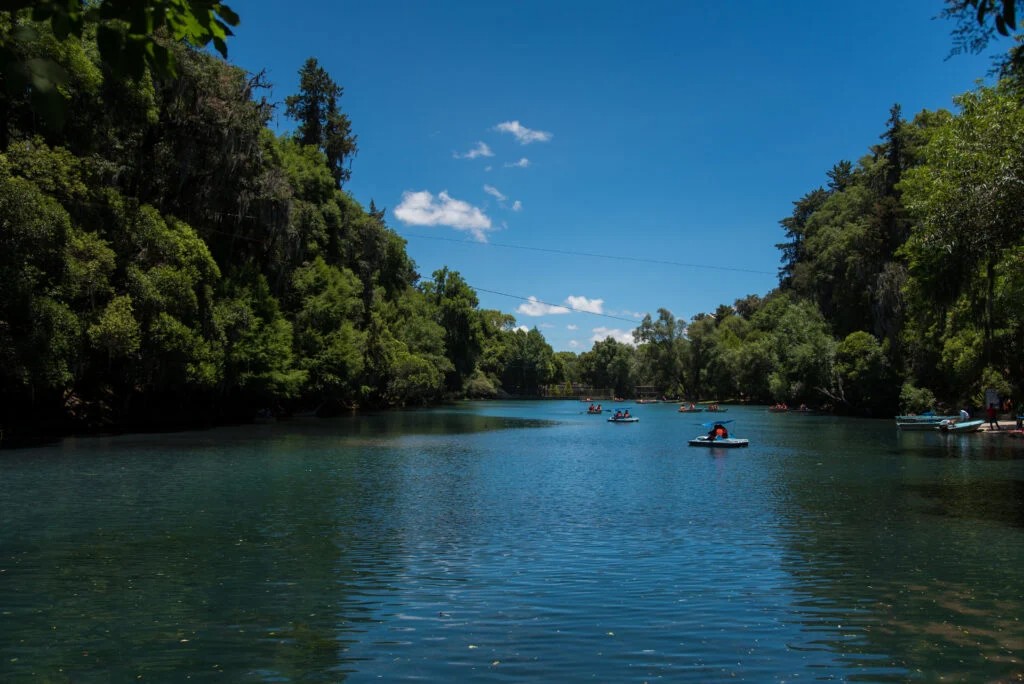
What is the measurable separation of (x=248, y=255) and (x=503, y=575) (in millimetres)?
50579

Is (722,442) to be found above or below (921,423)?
below

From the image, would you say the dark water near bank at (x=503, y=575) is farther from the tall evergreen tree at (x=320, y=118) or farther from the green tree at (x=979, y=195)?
the tall evergreen tree at (x=320, y=118)

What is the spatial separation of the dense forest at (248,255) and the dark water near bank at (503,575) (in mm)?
6677

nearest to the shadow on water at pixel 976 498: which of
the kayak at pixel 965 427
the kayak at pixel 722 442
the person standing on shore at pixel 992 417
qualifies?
the kayak at pixel 722 442

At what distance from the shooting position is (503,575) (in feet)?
42.2

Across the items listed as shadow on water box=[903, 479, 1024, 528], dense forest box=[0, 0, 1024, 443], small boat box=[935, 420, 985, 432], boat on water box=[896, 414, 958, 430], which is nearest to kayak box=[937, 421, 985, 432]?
small boat box=[935, 420, 985, 432]

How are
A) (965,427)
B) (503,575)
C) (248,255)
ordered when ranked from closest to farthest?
1. (503,575)
2. (965,427)
3. (248,255)

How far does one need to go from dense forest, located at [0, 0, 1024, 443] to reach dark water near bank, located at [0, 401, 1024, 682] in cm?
668

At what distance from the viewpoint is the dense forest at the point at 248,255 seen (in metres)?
21.4

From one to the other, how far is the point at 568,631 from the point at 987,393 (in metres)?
49.5

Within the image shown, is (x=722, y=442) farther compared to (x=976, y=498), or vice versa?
(x=722, y=442)

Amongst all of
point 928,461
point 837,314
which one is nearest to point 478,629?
point 928,461

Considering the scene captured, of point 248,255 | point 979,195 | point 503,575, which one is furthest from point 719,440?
point 248,255

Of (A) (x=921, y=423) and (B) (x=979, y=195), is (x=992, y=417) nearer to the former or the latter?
(A) (x=921, y=423)
